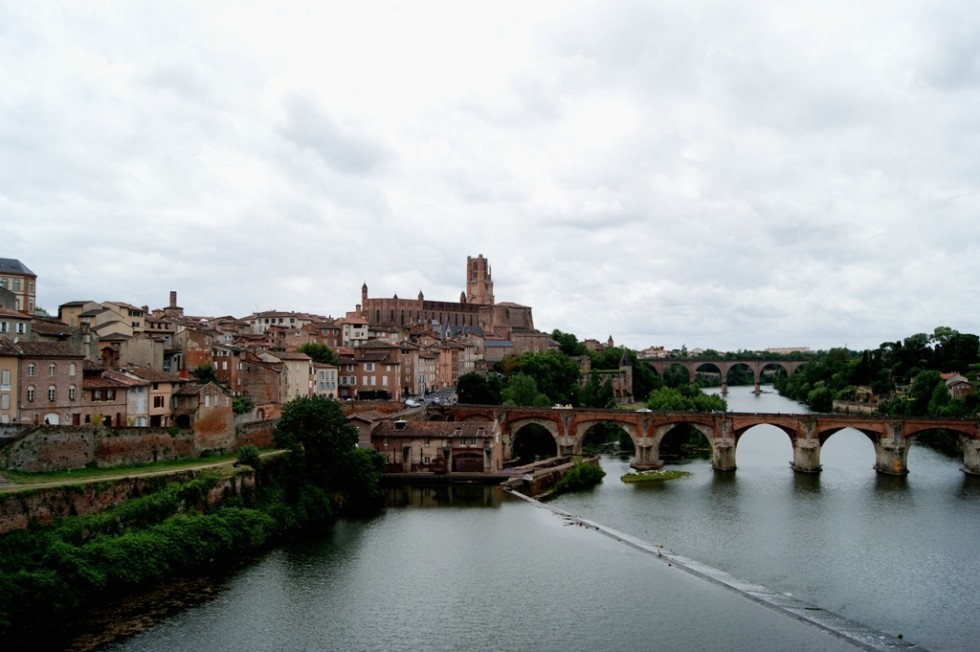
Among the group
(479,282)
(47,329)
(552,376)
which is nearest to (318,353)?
(47,329)

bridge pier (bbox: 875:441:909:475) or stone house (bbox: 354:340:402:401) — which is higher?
stone house (bbox: 354:340:402:401)

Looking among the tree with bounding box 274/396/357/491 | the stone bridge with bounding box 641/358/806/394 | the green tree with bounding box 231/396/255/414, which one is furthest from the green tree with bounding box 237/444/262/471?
the stone bridge with bounding box 641/358/806/394

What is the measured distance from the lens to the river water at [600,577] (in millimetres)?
20422

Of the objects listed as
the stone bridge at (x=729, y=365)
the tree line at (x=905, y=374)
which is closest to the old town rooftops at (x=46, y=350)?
the tree line at (x=905, y=374)

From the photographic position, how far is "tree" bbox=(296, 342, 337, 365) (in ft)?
200

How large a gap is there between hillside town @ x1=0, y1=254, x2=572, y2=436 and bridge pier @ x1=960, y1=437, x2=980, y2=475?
35.5 m

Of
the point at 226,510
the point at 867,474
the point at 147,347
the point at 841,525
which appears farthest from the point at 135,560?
the point at 867,474

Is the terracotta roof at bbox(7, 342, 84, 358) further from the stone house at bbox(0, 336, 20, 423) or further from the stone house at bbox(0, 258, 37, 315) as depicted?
the stone house at bbox(0, 258, 37, 315)

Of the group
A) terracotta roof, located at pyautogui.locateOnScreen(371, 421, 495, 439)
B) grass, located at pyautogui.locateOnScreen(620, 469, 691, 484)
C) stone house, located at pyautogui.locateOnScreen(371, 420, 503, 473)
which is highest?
terracotta roof, located at pyautogui.locateOnScreen(371, 421, 495, 439)

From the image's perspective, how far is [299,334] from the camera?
6744cm

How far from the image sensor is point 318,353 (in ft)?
202

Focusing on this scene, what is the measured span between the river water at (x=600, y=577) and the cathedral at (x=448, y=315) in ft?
239

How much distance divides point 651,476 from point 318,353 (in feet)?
93.5

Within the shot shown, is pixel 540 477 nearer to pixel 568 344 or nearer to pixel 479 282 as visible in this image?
pixel 568 344
